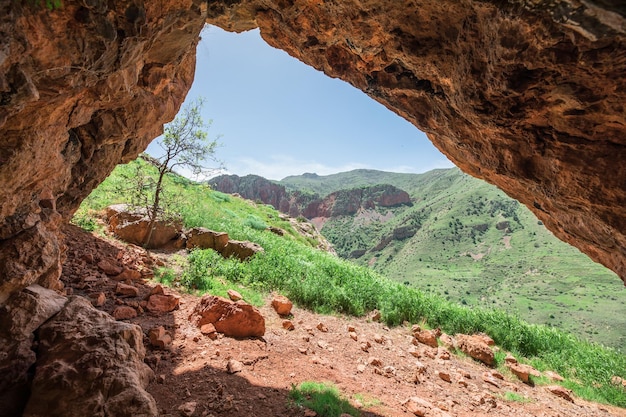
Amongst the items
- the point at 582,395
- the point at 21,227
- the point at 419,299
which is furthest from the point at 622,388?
the point at 21,227

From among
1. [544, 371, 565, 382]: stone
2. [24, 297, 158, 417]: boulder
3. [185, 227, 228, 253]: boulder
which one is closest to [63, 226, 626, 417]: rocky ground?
[544, 371, 565, 382]: stone

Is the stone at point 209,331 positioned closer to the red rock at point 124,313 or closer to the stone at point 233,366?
the stone at point 233,366

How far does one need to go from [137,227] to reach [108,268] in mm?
3379

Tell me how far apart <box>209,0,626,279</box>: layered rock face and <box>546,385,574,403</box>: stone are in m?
3.40

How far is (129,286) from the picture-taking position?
6703mm

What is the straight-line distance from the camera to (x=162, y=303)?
21.6ft

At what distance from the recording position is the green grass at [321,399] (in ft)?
13.8

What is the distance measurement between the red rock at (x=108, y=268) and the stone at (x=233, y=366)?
4.44 metres

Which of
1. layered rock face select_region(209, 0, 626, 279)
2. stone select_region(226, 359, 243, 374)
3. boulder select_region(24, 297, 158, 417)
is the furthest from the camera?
stone select_region(226, 359, 243, 374)

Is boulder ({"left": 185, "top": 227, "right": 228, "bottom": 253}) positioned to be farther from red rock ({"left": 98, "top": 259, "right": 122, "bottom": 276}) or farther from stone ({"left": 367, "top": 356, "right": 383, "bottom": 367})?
stone ({"left": 367, "top": 356, "right": 383, "bottom": 367})

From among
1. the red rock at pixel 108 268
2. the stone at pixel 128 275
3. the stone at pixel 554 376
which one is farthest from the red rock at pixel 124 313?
the stone at pixel 554 376

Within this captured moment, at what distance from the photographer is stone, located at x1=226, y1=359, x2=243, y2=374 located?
15.8 feet

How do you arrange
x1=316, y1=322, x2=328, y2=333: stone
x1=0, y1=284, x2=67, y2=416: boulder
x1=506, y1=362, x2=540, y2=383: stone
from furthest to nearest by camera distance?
x1=316, y1=322, x2=328, y2=333: stone, x1=506, y1=362, x2=540, y2=383: stone, x1=0, y1=284, x2=67, y2=416: boulder

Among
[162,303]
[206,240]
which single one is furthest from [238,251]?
[162,303]
